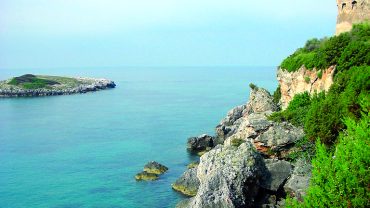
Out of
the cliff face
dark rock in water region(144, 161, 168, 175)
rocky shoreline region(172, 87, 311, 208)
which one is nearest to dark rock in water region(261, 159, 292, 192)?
rocky shoreline region(172, 87, 311, 208)

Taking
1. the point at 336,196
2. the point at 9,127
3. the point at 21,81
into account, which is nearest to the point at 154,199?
the point at 336,196

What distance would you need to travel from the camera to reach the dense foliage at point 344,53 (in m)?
42.6

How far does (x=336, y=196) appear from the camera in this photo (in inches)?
698

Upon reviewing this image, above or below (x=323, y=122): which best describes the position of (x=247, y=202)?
below

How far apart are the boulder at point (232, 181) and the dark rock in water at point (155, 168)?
13.1m

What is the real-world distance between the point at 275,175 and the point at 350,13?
2988 cm

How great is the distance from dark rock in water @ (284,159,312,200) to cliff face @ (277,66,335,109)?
12.6 m

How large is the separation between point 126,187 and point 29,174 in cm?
1480

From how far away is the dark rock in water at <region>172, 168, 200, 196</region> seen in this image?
42.2m

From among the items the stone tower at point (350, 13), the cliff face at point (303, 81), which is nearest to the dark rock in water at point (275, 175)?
the cliff face at point (303, 81)

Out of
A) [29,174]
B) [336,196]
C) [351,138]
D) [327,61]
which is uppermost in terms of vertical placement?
[327,61]

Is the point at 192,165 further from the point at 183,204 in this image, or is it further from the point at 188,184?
the point at 183,204

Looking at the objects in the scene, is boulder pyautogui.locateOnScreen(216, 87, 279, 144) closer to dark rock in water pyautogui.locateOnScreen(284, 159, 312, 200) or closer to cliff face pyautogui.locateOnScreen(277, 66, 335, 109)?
cliff face pyautogui.locateOnScreen(277, 66, 335, 109)

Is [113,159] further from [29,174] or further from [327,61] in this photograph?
[327,61]
